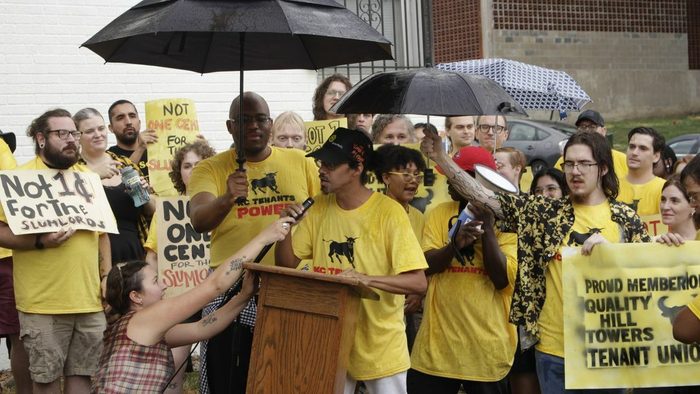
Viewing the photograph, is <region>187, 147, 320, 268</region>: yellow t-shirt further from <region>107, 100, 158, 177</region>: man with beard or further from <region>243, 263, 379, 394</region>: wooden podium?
<region>107, 100, 158, 177</region>: man with beard

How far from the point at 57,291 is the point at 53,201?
60 centimetres

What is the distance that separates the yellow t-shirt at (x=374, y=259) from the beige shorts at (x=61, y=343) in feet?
7.07

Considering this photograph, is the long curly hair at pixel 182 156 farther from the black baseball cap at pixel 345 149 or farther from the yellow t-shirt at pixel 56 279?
the black baseball cap at pixel 345 149

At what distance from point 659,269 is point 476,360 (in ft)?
4.09

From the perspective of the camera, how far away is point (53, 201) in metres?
7.40

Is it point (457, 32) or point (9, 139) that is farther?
point (457, 32)

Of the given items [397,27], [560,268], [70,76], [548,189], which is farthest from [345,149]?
[397,27]

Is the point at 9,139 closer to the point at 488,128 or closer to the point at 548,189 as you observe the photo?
the point at 488,128

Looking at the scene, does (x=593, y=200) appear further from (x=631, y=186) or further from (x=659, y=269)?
(x=631, y=186)

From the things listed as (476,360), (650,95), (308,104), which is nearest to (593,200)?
(476,360)

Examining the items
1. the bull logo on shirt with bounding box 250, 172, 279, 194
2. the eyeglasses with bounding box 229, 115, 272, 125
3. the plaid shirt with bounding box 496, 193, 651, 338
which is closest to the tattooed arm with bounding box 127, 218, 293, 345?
the bull logo on shirt with bounding box 250, 172, 279, 194

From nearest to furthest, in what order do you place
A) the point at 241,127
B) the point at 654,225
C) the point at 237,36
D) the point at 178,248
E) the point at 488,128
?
the point at 241,127, the point at 237,36, the point at 654,225, the point at 178,248, the point at 488,128

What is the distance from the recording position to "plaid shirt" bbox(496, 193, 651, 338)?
5.89 m

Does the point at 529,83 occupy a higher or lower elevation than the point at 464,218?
higher
